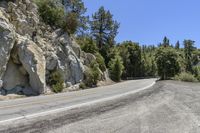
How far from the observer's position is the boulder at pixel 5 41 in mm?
25797

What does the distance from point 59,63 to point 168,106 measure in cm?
2179

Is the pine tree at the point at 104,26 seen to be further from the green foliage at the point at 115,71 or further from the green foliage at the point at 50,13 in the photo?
the green foliage at the point at 50,13

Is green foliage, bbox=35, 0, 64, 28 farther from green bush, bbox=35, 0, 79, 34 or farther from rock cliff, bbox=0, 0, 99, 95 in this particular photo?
rock cliff, bbox=0, 0, 99, 95

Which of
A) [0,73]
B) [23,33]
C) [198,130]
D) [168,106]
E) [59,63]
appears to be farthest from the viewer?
[59,63]

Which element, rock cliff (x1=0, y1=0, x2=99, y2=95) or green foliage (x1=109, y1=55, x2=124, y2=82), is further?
green foliage (x1=109, y1=55, x2=124, y2=82)

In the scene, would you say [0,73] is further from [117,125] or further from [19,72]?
[117,125]

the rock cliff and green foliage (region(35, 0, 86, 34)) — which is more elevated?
green foliage (region(35, 0, 86, 34))

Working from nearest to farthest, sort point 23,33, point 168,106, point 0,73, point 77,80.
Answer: point 168,106 < point 0,73 < point 23,33 < point 77,80

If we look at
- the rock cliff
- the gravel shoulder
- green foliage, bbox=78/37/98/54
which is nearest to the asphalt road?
the gravel shoulder

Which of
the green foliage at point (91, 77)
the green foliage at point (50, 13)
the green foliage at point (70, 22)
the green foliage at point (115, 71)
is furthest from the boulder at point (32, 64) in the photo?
the green foliage at point (115, 71)

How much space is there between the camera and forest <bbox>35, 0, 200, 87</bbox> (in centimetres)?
3909

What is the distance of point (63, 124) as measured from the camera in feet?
30.7

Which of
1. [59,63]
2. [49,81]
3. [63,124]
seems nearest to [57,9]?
[59,63]

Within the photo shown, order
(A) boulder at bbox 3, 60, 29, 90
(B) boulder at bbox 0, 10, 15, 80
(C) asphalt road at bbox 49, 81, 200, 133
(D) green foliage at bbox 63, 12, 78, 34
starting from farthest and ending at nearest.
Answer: (D) green foliage at bbox 63, 12, 78, 34 → (A) boulder at bbox 3, 60, 29, 90 → (B) boulder at bbox 0, 10, 15, 80 → (C) asphalt road at bbox 49, 81, 200, 133
